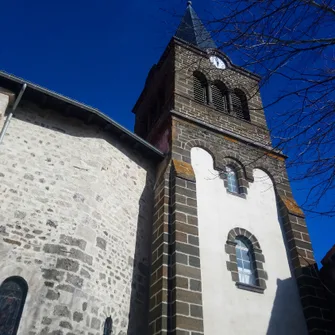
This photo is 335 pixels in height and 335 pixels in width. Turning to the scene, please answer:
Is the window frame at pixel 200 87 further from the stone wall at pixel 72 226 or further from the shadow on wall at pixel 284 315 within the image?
the shadow on wall at pixel 284 315

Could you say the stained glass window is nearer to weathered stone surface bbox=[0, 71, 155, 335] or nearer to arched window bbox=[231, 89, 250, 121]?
weathered stone surface bbox=[0, 71, 155, 335]

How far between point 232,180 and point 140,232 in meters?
3.12

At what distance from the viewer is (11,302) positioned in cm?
601

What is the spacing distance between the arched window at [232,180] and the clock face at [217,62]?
5456 millimetres

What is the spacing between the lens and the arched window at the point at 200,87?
41.6ft

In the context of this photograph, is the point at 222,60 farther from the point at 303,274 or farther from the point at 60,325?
the point at 60,325

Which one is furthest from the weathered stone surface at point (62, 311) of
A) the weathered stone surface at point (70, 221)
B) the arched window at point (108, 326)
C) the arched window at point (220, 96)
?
the arched window at point (220, 96)

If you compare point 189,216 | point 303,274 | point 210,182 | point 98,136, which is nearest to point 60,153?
point 98,136

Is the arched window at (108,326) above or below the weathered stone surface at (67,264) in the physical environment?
below

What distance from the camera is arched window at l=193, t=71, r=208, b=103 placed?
12.7 meters

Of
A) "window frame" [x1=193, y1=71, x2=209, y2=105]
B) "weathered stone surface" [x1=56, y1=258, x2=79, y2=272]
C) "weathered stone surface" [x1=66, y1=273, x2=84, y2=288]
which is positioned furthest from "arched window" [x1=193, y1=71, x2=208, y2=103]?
"weathered stone surface" [x1=66, y1=273, x2=84, y2=288]

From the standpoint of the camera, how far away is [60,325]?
606cm

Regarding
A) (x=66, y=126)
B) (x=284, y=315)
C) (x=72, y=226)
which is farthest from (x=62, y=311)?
(x=284, y=315)

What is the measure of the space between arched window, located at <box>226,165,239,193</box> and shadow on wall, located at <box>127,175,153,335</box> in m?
2.17
